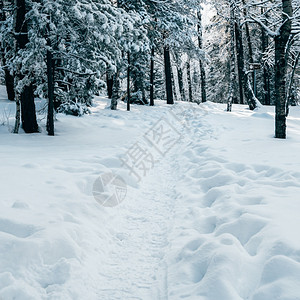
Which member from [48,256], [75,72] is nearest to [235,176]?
[48,256]

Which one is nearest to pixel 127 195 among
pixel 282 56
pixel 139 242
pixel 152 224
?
pixel 152 224

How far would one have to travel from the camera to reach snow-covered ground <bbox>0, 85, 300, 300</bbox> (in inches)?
112

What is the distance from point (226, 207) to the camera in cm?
439

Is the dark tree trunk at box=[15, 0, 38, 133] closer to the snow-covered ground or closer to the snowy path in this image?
the snow-covered ground

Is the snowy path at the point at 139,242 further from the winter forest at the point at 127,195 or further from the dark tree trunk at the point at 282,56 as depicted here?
the dark tree trunk at the point at 282,56

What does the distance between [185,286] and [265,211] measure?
1.82m

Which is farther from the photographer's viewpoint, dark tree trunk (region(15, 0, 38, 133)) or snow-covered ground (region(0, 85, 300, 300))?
dark tree trunk (region(15, 0, 38, 133))

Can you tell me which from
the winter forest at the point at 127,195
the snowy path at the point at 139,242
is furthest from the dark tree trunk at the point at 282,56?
the snowy path at the point at 139,242

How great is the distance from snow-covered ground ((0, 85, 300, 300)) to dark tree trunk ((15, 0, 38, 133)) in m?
1.71

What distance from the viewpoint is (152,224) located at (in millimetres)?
4414

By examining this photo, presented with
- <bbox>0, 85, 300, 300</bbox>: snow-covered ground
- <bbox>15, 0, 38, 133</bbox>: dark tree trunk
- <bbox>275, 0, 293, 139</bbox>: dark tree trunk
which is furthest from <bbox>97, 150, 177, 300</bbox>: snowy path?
<bbox>15, 0, 38, 133</bbox>: dark tree trunk

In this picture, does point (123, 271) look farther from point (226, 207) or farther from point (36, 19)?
point (36, 19)

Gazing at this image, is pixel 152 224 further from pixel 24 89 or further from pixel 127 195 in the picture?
pixel 24 89

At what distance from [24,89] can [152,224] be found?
26.0 feet
